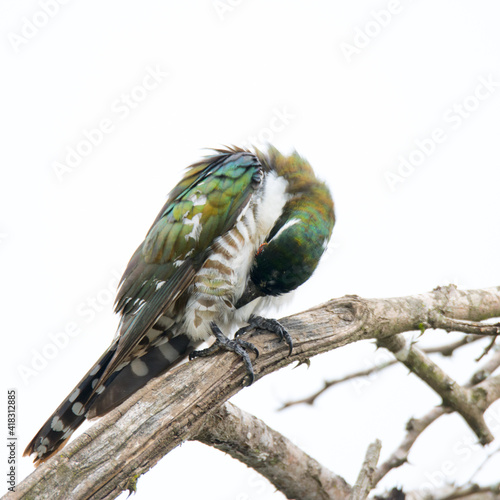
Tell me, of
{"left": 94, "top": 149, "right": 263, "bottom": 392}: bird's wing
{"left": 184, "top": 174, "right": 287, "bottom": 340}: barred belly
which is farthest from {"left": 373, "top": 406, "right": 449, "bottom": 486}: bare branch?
{"left": 94, "top": 149, "right": 263, "bottom": 392}: bird's wing

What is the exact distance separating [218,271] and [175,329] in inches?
24.1

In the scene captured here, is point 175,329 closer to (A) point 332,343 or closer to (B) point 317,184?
(A) point 332,343

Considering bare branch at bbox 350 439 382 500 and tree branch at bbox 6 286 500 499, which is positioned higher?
tree branch at bbox 6 286 500 499

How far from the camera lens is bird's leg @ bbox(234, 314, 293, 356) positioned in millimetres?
3349

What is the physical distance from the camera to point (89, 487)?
226 cm

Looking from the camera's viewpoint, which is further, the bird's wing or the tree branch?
the bird's wing

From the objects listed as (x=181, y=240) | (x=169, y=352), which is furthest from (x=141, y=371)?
(x=181, y=240)

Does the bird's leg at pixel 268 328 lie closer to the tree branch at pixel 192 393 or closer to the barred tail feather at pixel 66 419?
the tree branch at pixel 192 393

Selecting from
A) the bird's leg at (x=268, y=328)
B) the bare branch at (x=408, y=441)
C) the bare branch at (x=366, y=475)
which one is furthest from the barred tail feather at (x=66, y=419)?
the bare branch at (x=408, y=441)

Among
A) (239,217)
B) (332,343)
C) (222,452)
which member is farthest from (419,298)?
(222,452)

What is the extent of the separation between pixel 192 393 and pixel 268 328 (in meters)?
0.92

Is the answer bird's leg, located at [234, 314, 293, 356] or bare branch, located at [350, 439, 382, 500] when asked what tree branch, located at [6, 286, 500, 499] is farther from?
bare branch, located at [350, 439, 382, 500]

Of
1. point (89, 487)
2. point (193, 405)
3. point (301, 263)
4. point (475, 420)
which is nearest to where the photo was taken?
point (89, 487)

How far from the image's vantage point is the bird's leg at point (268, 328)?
335 cm
